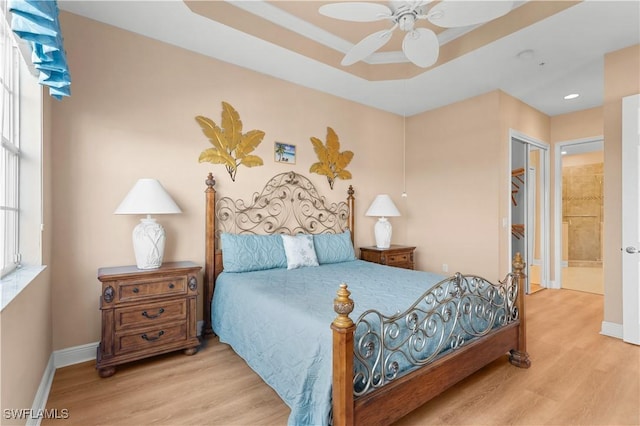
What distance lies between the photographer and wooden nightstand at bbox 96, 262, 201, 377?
2215 millimetres

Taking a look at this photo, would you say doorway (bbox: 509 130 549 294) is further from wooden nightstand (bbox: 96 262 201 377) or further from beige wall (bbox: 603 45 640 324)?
wooden nightstand (bbox: 96 262 201 377)

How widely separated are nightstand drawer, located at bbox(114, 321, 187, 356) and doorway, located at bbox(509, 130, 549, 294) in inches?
180

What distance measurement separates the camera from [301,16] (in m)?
2.96

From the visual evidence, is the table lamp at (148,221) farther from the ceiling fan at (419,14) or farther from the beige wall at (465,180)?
the beige wall at (465,180)

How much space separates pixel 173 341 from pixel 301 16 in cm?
311

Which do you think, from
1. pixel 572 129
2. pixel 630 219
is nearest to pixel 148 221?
pixel 630 219

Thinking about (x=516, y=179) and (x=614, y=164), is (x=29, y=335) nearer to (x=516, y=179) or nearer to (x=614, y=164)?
(x=614, y=164)

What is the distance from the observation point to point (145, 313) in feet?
7.71

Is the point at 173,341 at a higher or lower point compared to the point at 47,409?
higher

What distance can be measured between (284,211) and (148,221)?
4.90ft

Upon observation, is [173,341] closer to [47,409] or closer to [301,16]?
[47,409]

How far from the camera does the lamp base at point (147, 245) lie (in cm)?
245

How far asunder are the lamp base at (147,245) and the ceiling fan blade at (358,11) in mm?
2028

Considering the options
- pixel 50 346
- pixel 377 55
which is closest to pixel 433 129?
pixel 377 55
